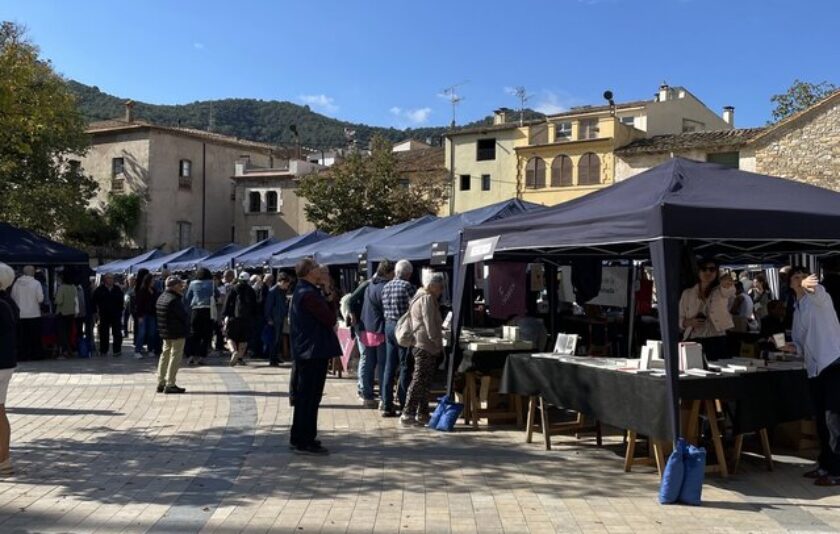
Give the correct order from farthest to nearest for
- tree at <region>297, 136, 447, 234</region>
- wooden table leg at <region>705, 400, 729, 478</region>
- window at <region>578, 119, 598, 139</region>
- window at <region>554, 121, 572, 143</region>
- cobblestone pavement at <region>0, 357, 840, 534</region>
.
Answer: window at <region>554, 121, 572, 143</region>, window at <region>578, 119, 598, 139</region>, tree at <region>297, 136, 447, 234</region>, wooden table leg at <region>705, 400, 729, 478</region>, cobblestone pavement at <region>0, 357, 840, 534</region>

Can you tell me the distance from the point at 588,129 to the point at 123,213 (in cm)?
2581

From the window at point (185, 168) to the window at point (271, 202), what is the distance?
470 centimetres

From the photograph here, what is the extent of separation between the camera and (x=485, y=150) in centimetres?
4366

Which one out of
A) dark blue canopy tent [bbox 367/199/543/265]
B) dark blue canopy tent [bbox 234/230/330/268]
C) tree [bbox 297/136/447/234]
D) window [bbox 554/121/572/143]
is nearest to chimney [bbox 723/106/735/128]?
window [bbox 554/121/572/143]

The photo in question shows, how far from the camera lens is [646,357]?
6379 millimetres

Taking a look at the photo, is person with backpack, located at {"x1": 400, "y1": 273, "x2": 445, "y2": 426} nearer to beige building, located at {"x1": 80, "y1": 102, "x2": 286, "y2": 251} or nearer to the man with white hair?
the man with white hair

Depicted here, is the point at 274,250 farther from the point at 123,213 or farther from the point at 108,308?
the point at 123,213

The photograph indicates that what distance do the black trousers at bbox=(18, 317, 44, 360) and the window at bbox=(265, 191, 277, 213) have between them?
109 ft

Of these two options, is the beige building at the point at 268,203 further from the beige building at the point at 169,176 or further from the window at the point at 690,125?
the window at the point at 690,125

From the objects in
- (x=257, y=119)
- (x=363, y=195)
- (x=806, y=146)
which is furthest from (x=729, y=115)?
(x=257, y=119)

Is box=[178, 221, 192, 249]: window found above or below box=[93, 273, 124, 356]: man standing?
above

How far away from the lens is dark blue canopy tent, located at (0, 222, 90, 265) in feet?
48.8

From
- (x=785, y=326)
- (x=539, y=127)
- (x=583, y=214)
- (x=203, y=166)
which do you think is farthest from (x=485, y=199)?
(x=583, y=214)

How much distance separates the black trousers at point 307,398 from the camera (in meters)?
7.05
